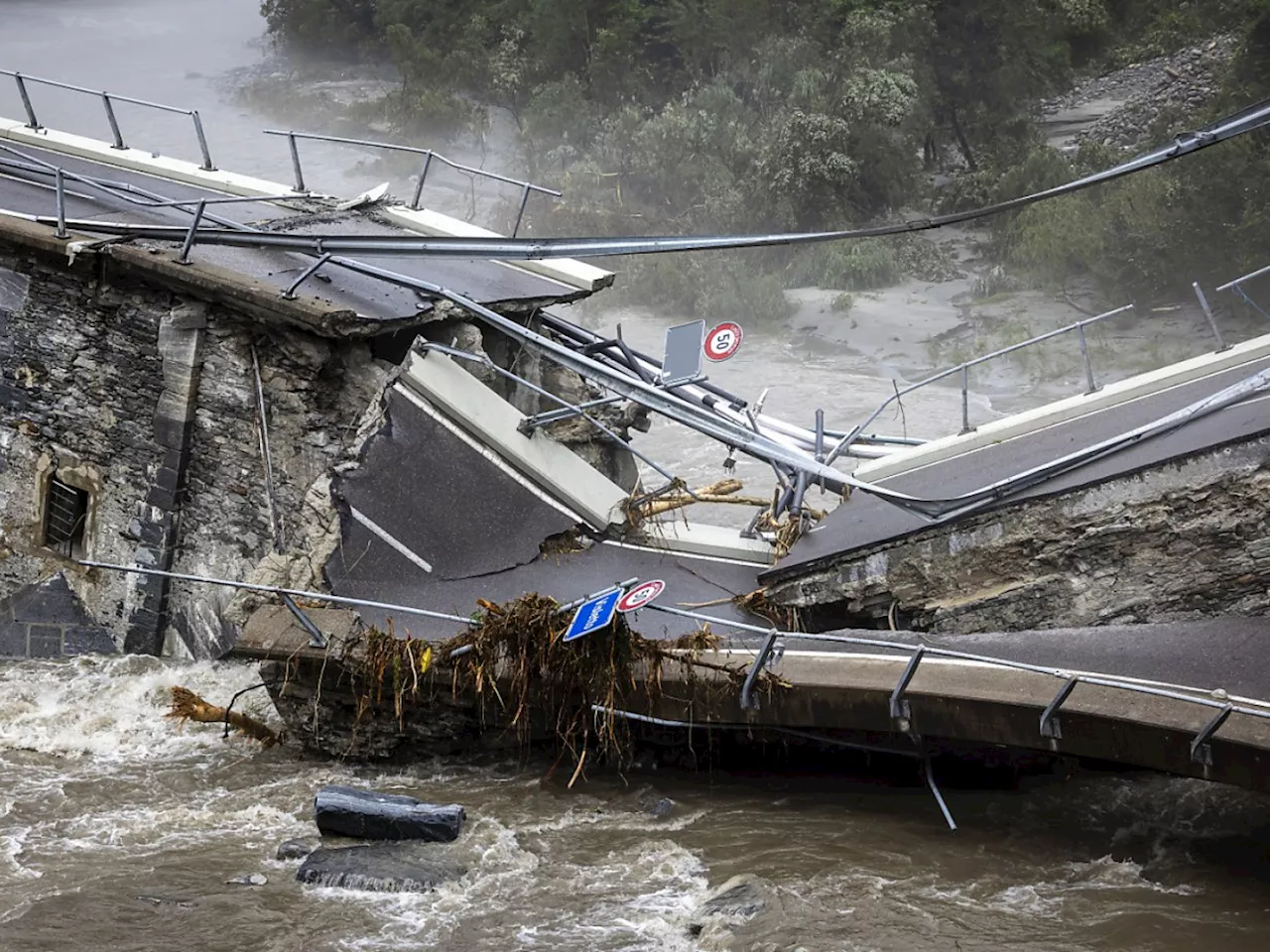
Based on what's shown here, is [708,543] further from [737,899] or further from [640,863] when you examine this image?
[737,899]

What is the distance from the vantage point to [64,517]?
11672mm

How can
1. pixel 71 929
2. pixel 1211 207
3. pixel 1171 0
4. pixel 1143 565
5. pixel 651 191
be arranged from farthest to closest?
pixel 651 191 < pixel 1171 0 < pixel 1211 207 < pixel 1143 565 < pixel 71 929

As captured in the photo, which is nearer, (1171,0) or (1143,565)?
(1143,565)

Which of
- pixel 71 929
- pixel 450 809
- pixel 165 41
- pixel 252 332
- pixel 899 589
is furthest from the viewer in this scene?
pixel 165 41

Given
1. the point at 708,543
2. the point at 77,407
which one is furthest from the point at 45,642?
the point at 708,543

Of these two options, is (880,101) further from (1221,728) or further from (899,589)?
(1221,728)

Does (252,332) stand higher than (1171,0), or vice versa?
(1171,0)

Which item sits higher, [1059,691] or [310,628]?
[310,628]

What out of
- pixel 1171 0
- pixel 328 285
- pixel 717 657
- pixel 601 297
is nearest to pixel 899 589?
pixel 717 657

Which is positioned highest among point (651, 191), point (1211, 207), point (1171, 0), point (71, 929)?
point (1171, 0)

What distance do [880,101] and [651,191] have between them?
4.98 m

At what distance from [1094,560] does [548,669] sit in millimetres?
3154

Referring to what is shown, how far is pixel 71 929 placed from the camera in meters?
6.27

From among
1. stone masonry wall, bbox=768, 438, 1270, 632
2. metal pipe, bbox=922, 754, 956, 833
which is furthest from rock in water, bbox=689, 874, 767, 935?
stone masonry wall, bbox=768, 438, 1270, 632
